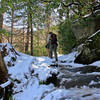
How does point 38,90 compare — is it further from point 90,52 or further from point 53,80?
point 90,52

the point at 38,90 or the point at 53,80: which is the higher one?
the point at 53,80

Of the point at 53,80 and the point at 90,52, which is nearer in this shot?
the point at 53,80

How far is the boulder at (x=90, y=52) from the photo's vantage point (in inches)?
299

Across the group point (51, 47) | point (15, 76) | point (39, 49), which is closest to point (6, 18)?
point (39, 49)

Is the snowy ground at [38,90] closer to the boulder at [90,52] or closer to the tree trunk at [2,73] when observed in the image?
the tree trunk at [2,73]

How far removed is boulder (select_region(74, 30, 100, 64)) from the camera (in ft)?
24.9

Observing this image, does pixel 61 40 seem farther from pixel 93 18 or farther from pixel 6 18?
pixel 6 18

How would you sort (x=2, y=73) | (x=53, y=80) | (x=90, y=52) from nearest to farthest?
1. (x=2, y=73)
2. (x=53, y=80)
3. (x=90, y=52)

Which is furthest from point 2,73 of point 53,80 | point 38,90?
point 53,80

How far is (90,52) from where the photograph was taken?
779 centimetres

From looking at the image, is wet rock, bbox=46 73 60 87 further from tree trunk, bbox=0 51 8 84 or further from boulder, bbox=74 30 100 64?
boulder, bbox=74 30 100 64

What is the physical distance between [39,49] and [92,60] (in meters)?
11.5

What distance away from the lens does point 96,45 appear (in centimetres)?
778

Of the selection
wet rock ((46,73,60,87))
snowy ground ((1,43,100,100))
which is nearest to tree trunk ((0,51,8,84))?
snowy ground ((1,43,100,100))
